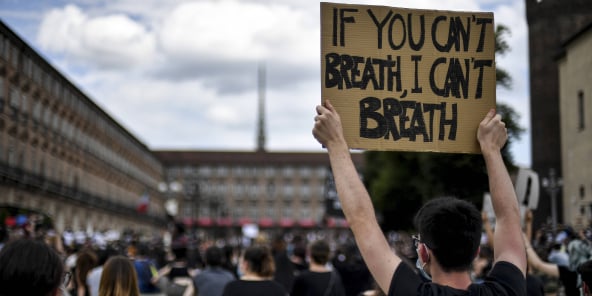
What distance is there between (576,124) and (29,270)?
37.8 metres

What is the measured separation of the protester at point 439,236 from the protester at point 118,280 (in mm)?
2810

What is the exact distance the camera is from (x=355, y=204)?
2754 millimetres

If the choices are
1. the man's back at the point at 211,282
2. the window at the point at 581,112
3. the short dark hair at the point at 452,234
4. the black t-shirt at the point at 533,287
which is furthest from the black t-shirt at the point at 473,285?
the window at the point at 581,112

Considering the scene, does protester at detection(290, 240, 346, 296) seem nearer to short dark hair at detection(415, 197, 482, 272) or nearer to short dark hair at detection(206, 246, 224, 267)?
short dark hair at detection(206, 246, 224, 267)

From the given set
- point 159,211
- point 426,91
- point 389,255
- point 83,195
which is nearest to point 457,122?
point 426,91

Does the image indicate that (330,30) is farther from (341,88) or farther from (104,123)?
(104,123)

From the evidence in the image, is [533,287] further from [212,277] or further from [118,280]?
[212,277]

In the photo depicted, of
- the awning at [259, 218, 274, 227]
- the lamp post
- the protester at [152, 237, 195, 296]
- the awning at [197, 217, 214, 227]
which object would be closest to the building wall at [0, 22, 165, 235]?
the lamp post

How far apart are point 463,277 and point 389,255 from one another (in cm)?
33

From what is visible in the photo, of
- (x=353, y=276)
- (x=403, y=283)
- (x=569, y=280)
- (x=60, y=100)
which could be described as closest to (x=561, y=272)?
(x=569, y=280)

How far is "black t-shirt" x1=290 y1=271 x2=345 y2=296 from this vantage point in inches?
293

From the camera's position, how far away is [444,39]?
334cm

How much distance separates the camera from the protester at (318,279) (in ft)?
24.5

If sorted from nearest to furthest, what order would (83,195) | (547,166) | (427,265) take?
(427,265) < (547,166) < (83,195)
